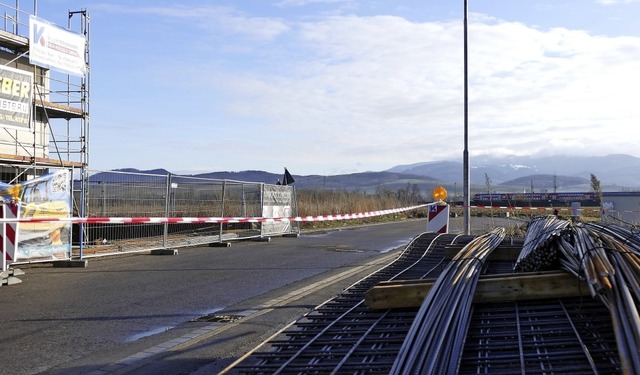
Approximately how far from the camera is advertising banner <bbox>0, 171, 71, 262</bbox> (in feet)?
37.9

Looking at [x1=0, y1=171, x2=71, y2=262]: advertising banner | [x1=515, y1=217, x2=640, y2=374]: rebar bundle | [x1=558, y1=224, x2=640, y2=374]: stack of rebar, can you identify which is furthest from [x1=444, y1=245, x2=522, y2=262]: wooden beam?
[x1=0, y1=171, x2=71, y2=262]: advertising banner

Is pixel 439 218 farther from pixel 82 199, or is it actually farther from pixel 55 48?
pixel 55 48

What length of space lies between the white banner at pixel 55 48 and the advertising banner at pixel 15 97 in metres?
0.71

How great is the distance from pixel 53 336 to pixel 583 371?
225 inches

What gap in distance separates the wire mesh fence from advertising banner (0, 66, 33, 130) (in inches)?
229

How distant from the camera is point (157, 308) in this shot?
883 cm

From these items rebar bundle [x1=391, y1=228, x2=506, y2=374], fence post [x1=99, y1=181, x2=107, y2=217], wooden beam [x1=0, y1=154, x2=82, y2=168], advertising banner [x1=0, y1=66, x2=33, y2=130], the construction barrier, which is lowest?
rebar bundle [x1=391, y1=228, x2=506, y2=374]

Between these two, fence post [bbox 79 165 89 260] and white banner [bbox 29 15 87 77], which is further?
white banner [bbox 29 15 87 77]

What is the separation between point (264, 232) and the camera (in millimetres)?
21172

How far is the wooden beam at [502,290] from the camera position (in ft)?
16.8

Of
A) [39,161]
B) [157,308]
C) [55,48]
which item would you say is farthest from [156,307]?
[55,48]

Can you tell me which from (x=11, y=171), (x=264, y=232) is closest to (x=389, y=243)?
(x=264, y=232)

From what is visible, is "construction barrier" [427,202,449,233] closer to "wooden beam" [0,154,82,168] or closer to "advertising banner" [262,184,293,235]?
"advertising banner" [262,184,293,235]

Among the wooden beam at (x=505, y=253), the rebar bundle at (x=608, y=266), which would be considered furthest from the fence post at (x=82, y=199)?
the rebar bundle at (x=608, y=266)
